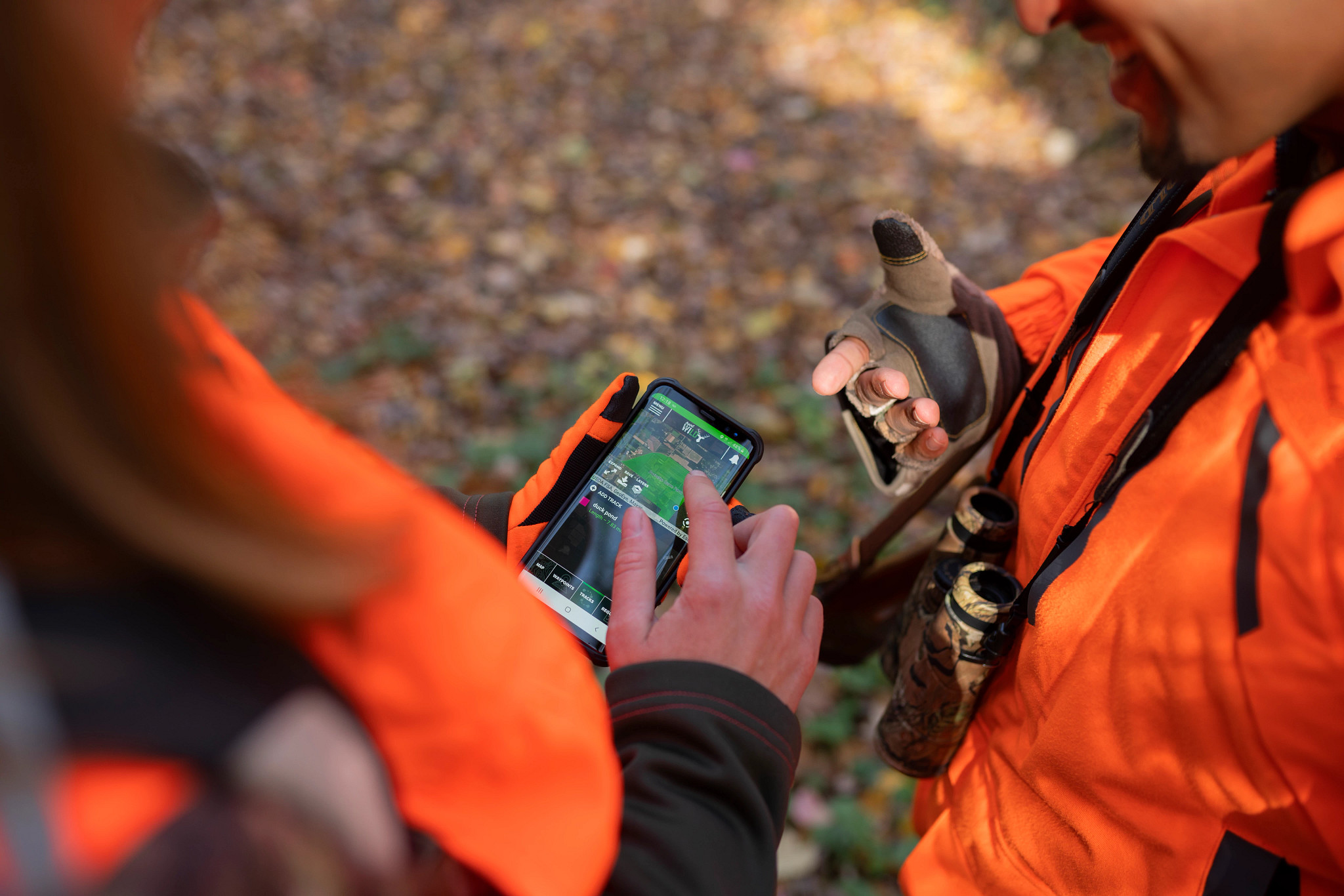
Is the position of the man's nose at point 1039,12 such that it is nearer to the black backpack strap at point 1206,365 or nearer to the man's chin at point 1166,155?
the man's chin at point 1166,155

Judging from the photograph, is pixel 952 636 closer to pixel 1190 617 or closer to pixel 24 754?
pixel 1190 617

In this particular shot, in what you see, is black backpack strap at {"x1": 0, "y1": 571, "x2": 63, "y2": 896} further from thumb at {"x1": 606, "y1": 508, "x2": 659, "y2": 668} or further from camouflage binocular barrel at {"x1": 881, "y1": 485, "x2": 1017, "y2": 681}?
camouflage binocular barrel at {"x1": 881, "y1": 485, "x2": 1017, "y2": 681}

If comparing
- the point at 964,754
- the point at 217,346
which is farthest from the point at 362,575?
the point at 964,754

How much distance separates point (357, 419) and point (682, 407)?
778 millimetres

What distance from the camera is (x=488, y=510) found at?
5.31ft

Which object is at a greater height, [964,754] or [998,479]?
[998,479]

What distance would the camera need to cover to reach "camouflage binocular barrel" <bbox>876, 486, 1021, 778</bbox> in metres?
1.28

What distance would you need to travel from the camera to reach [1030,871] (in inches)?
45.9

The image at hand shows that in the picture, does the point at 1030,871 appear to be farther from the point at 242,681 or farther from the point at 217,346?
the point at 217,346

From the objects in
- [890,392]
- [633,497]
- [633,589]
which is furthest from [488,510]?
[890,392]

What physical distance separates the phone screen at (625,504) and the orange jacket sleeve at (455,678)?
686 millimetres

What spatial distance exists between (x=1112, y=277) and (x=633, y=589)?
92 cm

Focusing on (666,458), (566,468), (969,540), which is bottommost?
(566,468)

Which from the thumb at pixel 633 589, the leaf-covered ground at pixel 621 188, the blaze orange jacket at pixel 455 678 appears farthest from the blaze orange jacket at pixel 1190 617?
the leaf-covered ground at pixel 621 188
